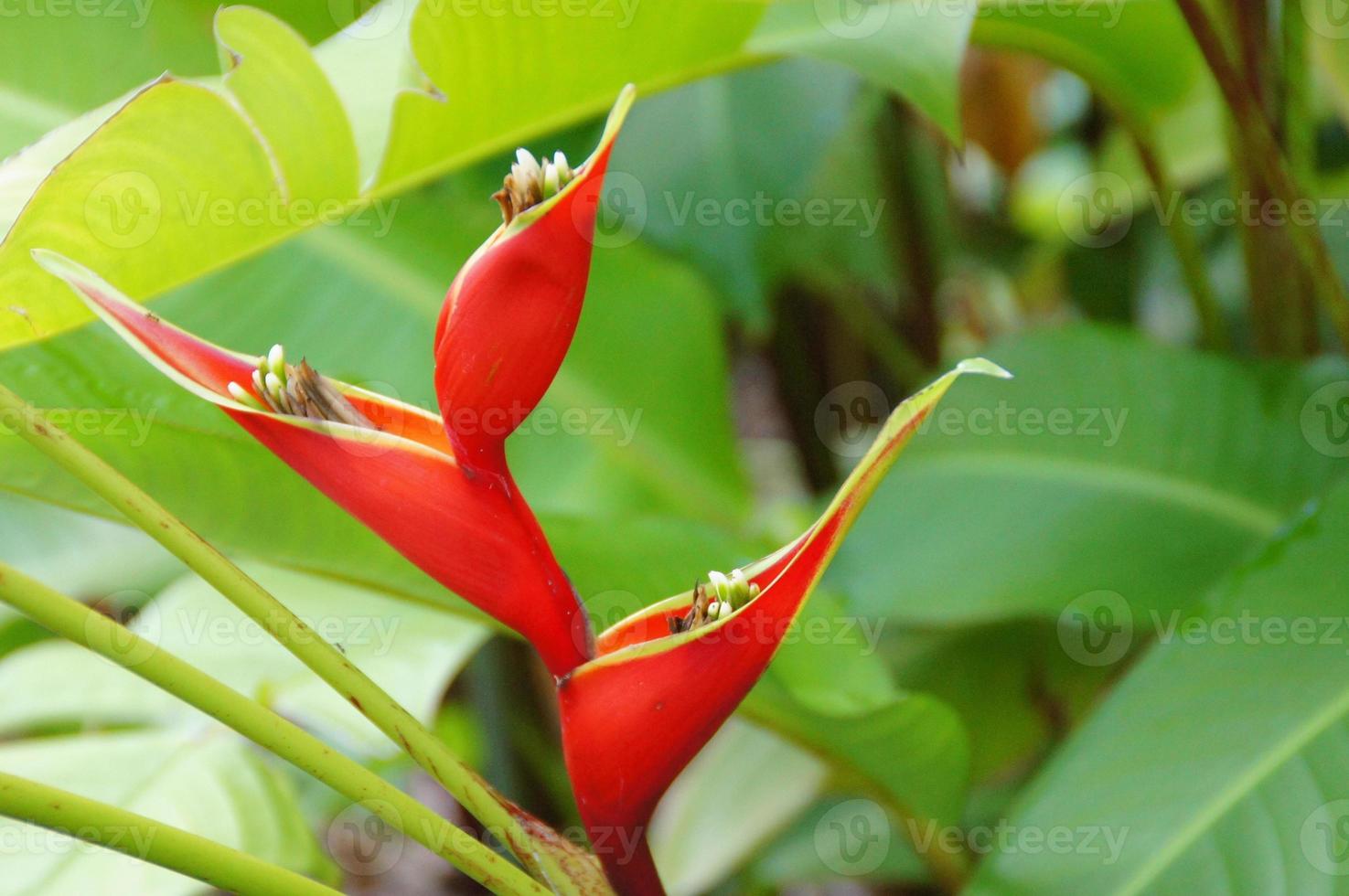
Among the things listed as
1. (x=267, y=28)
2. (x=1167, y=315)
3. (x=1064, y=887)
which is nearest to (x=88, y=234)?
(x=267, y=28)

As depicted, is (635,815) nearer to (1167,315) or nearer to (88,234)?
(88,234)

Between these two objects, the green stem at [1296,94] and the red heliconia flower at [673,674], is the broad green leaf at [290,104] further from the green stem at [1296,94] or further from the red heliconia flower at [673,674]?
the green stem at [1296,94]

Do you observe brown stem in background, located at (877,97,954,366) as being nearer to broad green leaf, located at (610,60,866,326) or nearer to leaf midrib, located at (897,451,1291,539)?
broad green leaf, located at (610,60,866,326)

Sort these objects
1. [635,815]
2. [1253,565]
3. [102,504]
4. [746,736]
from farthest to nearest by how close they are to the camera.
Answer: [746,736] < [1253,565] < [102,504] < [635,815]

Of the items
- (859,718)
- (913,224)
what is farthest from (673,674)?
(913,224)

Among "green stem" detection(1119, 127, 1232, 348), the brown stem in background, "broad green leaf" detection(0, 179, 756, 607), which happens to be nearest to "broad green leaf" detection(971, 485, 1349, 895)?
"broad green leaf" detection(0, 179, 756, 607)

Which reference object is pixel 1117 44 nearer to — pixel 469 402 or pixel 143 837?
pixel 469 402

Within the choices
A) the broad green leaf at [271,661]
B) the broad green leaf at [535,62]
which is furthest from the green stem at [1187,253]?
the broad green leaf at [271,661]
